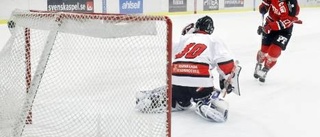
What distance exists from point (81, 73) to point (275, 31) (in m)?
2.46

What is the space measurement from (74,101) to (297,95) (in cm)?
199

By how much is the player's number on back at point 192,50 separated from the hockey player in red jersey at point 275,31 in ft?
4.95

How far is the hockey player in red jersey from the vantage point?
14.6ft

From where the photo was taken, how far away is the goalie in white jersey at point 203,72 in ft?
10.2

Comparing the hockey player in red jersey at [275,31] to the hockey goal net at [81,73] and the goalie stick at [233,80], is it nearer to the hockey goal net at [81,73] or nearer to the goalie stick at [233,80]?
the goalie stick at [233,80]

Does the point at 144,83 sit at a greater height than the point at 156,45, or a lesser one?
lesser

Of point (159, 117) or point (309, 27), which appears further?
point (309, 27)

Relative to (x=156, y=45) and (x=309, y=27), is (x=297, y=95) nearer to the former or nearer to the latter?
(x=156, y=45)

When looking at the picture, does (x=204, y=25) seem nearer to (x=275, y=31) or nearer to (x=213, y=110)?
(x=213, y=110)

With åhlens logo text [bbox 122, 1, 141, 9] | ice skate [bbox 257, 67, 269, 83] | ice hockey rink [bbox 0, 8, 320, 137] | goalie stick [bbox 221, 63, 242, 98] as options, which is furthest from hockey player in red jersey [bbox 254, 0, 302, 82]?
åhlens logo text [bbox 122, 1, 141, 9]

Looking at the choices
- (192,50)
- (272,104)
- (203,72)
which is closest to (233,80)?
(203,72)

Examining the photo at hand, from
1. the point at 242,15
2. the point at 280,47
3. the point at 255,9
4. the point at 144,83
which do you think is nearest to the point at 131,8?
the point at 242,15

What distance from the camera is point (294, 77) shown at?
4961 millimetres

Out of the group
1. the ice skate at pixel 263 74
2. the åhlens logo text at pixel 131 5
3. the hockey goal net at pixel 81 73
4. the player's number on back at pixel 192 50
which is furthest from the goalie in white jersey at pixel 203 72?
the åhlens logo text at pixel 131 5
